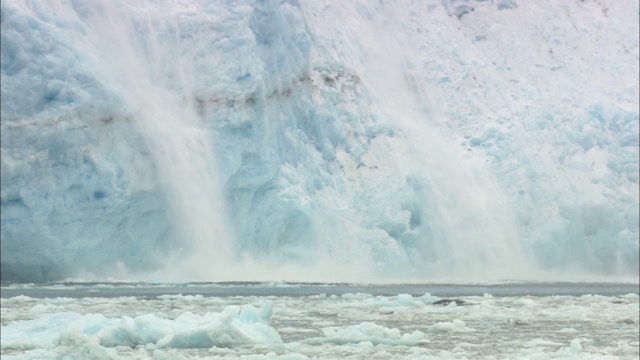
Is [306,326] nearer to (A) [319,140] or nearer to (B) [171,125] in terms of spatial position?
(B) [171,125]

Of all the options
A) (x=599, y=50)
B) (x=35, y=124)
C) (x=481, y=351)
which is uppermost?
(x=599, y=50)

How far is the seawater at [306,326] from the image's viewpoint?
9617 mm

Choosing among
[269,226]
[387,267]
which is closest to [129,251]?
[269,226]

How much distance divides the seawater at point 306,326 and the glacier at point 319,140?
2.53 metres

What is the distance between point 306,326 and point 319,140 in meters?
12.7

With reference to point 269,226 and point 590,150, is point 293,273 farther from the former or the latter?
point 590,150

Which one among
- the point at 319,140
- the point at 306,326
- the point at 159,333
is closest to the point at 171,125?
the point at 319,140

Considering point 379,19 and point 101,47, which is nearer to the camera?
point 101,47

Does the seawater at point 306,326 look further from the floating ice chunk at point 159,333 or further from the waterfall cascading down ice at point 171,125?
the waterfall cascading down ice at point 171,125

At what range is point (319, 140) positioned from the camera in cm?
2492

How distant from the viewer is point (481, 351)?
9.93 metres

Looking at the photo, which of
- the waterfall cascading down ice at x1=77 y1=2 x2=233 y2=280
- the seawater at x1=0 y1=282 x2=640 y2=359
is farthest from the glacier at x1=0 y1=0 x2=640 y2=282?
the seawater at x1=0 y1=282 x2=640 y2=359

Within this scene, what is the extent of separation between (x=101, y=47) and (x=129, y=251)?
4450mm

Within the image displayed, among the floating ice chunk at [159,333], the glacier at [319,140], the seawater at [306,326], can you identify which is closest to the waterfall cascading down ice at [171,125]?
the glacier at [319,140]
